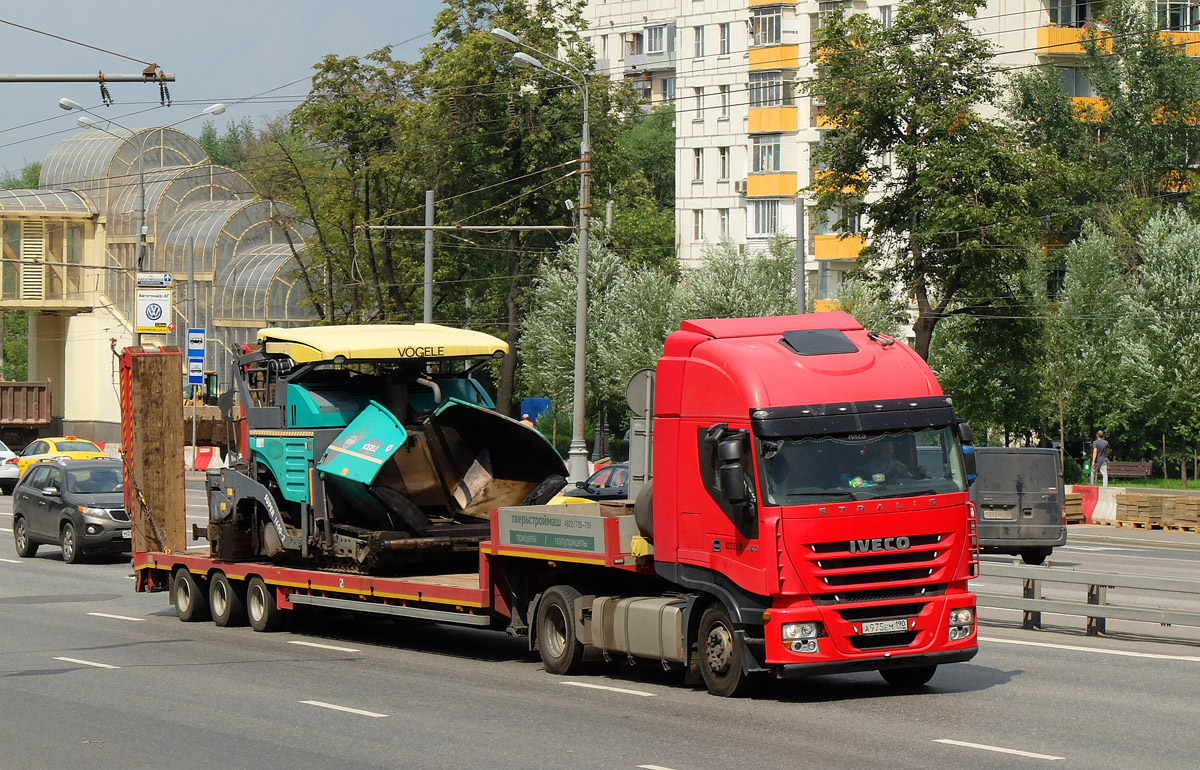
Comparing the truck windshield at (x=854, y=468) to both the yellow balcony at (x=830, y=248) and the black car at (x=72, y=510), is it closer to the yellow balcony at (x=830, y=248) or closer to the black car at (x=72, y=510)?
the black car at (x=72, y=510)

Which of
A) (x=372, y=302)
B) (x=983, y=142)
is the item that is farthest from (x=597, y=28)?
(x=983, y=142)

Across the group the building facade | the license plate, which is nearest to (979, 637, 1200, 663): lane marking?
the license plate

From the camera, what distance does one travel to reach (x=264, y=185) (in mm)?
88000

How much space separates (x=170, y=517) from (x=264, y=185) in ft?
237

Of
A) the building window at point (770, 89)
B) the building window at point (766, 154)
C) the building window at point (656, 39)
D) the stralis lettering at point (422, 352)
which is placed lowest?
the stralis lettering at point (422, 352)

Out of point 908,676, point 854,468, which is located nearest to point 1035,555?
point 908,676

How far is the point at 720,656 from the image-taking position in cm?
1151

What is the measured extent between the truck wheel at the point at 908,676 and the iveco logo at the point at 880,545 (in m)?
1.43

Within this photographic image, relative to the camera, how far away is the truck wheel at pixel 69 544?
2512 centimetres

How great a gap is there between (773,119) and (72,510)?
49227 mm

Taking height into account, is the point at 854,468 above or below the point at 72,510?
above

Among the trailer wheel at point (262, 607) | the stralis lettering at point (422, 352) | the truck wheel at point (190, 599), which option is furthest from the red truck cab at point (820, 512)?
the truck wheel at point (190, 599)

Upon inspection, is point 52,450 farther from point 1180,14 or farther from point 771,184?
point 1180,14

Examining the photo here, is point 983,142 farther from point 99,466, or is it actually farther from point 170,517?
point 170,517
